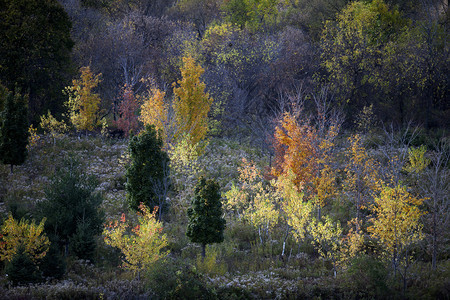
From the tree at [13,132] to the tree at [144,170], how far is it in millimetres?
8378

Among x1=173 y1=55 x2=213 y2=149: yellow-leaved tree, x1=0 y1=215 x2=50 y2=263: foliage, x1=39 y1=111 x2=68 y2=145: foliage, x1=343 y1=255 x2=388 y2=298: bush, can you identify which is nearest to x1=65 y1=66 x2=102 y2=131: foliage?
x1=39 y1=111 x2=68 y2=145: foliage

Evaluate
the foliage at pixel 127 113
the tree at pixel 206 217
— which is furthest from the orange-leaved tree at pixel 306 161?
the foliage at pixel 127 113

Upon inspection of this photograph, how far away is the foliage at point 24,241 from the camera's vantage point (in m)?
13.8

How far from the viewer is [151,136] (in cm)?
1892

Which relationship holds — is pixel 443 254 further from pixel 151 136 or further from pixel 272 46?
pixel 272 46

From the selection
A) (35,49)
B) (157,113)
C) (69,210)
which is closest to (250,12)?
(35,49)

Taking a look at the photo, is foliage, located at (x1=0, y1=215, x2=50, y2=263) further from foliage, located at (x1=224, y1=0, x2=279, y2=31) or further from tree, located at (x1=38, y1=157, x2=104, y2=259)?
foliage, located at (x1=224, y1=0, x2=279, y2=31)

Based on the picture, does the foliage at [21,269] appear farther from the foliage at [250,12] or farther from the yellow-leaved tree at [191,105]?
the foliage at [250,12]

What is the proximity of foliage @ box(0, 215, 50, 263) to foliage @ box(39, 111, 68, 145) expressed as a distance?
14479 mm

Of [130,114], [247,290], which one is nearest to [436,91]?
[130,114]

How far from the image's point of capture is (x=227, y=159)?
27938mm

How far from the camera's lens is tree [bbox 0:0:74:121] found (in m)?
28.5

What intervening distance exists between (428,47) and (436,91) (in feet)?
13.6

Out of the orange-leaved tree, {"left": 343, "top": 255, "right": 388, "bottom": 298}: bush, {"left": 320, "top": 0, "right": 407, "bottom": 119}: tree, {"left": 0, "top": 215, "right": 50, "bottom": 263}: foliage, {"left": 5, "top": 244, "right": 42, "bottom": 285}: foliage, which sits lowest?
{"left": 343, "top": 255, "right": 388, "bottom": 298}: bush
